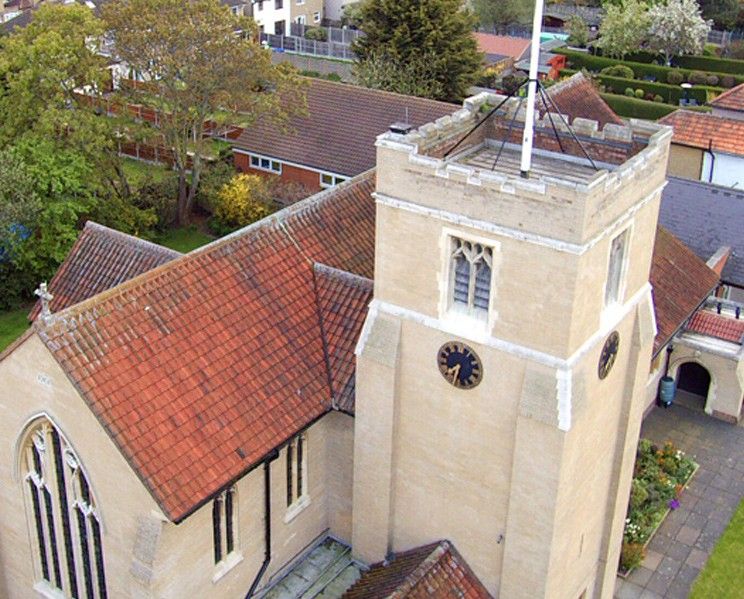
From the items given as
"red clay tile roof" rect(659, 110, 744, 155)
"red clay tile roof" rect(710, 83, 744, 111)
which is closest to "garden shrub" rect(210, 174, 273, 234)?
"red clay tile roof" rect(659, 110, 744, 155)

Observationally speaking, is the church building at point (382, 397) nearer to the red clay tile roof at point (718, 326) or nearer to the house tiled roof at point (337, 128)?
the red clay tile roof at point (718, 326)

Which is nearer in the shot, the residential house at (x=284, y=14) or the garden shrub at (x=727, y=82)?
the garden shrub at (x=727, y=82)

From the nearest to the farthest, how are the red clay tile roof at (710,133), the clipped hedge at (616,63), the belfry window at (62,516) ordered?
the belfry window at (62,516) → the red clay tile roof at (710,133) → the clipped hedge at (616,63)

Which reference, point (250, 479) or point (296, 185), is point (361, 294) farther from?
point (296, 185)

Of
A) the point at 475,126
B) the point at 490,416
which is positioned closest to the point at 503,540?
the point at 490,416

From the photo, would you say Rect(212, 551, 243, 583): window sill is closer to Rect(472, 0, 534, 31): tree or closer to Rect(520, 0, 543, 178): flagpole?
Rect(520, 0, 543, 178): flagpole

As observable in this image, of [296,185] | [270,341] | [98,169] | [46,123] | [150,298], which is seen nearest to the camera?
[150,298]

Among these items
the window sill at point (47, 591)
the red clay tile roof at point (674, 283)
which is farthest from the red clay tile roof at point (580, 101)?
the window sill at point (47, 591)
